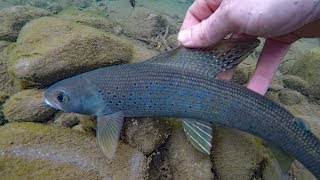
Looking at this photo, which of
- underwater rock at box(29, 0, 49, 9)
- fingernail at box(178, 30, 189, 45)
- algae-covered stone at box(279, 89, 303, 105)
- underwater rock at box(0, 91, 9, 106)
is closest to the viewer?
fingernail at box(178, 30, 189, 45)

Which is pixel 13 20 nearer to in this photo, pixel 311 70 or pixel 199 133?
pixel 199 133

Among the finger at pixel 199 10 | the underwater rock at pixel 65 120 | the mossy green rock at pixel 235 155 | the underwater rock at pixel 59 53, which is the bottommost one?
the underwater rock at pixel 65 120

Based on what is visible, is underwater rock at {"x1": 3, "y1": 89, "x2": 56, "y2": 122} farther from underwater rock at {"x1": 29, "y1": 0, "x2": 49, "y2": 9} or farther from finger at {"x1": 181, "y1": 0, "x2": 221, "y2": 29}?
underwater rock at {"x1": 29, "y1": 0, "x2": 49, "y2": 9}

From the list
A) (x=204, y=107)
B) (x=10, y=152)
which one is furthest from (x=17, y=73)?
(x=204, y=107)

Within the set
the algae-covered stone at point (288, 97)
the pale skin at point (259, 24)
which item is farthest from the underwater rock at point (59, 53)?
the algae-covered stone at point (288, 97)

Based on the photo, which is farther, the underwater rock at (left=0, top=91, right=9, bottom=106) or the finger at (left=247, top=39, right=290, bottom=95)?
the underwater rock at (left=0, top=91, right=9, bottom=106)

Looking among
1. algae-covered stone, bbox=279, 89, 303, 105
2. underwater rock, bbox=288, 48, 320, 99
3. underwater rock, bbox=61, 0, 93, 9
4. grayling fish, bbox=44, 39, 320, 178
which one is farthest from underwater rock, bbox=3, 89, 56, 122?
underwater rock, bbox=61, 0, 93, 9

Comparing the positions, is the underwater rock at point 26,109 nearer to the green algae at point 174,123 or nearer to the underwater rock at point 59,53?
the underwater rock at point 59,53

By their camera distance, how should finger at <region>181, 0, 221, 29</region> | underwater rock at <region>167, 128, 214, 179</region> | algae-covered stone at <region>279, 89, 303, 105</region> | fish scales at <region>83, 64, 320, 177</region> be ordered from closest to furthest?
fish scales at <region>83, 64, 320, 177</region>
underwater rock at <region>167, 128, 214, 179</region>
finger at <region>181, 0, 221, 29</region>
algae-covered stone at <region>279, 89, 303, 105</region>
